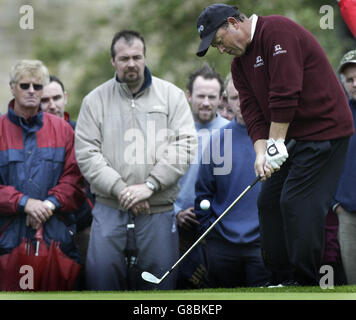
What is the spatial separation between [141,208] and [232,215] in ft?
2.23

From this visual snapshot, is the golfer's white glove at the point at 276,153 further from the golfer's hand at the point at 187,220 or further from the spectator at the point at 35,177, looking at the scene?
the spectator at the point at 35,177

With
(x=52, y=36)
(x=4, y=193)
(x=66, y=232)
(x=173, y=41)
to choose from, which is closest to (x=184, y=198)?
(x=66, y=232)

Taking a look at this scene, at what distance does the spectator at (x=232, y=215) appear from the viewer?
5.76 meters

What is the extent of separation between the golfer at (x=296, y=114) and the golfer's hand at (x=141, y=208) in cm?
111

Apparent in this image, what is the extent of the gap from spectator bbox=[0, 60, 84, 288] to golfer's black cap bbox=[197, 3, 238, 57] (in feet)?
5.04

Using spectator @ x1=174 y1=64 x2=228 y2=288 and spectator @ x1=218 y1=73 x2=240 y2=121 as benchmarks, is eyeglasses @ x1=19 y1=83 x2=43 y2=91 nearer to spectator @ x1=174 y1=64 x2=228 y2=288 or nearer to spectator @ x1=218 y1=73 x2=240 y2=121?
spectator @ x1=174 y1=64 x2=228 y2=288

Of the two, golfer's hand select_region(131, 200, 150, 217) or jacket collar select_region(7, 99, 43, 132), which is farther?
jacket collar select_region(7, 99, 43, 132)

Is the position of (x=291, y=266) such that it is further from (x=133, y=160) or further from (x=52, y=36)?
(x=52, y=36)

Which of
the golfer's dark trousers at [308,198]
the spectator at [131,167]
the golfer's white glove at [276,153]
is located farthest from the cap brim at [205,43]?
the spectator at [131,167]

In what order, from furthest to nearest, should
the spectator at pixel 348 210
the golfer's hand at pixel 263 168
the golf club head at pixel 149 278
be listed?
1. the spectator at pixel 348 210
2. the golf club head at pixel 149 278
3. the golfer's hand at pixel 263 168

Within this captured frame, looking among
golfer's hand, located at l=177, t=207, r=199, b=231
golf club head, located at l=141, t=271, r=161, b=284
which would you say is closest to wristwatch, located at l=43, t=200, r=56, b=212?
golf club head, located at l=141, t=271, r=161, b=284

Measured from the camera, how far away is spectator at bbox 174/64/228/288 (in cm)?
603

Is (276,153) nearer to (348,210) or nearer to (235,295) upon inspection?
(235,295)

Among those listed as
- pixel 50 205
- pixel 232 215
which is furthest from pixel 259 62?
pixel 50 205
